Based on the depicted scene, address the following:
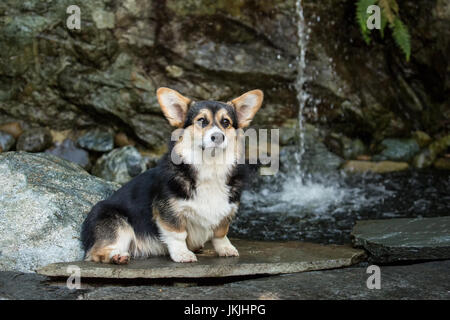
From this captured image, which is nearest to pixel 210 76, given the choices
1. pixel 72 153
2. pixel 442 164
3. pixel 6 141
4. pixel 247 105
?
pixel 72 153

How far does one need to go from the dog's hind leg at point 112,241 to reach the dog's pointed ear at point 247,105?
1147 mm

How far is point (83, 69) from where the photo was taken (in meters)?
7.36

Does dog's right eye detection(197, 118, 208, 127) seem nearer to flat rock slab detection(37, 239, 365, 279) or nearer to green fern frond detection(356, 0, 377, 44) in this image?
flat rock slab detection(37, 239, 365, 279)

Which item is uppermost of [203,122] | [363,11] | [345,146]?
[363,11]

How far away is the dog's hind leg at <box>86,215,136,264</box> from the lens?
11.3 ft

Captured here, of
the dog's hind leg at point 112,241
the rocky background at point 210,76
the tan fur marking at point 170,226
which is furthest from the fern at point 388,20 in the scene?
the dog's hind leg at point 112,241

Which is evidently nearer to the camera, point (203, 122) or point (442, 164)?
point (203, 122)

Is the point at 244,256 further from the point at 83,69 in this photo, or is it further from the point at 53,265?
the point at 83,69

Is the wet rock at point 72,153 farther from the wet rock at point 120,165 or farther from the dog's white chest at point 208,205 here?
the dog's white chest at point 208,205

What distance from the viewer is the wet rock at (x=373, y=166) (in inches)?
297

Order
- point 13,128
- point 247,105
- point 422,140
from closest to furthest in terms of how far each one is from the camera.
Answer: point 247,105 < point 13,128 < point 422,140

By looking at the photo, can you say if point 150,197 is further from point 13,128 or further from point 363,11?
point 363,11

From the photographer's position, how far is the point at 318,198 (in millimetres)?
6391

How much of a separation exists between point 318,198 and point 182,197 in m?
3.32
